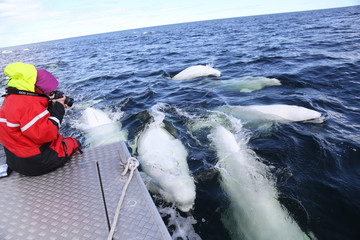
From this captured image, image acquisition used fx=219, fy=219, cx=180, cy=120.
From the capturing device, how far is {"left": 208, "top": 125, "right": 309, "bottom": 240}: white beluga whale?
3.40 metres

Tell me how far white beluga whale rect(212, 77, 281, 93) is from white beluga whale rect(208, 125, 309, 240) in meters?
4.92

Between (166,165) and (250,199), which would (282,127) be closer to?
(250,199)

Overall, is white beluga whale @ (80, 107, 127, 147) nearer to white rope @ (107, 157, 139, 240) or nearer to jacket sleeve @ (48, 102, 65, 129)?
jacket sleeve @ (48, 102, 65, 129)

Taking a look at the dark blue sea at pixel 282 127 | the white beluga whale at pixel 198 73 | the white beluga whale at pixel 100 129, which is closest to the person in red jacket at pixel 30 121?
the dark blue sea at pixel 282 127

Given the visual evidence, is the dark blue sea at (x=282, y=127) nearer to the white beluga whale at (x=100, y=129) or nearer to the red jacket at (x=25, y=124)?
the white beluga whale at (x=100, y=129)

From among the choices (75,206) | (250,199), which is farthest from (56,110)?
(250,199)

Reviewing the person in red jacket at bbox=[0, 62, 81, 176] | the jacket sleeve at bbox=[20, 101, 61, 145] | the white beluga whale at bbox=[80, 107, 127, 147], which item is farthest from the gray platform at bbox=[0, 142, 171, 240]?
the white beluga whale at bbox=[80, 107, 127, 147]

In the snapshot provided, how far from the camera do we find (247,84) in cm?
1039

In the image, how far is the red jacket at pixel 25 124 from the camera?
9.78 ft

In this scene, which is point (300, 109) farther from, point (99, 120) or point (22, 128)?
point (22, 128)

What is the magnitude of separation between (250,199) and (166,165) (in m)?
1.93

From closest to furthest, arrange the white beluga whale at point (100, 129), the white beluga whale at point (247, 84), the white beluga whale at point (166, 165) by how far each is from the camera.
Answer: the white beluga whale at point (166, 165) < the white beluga whale at point (100, 129) < the white beluga whale at point (247, 84)

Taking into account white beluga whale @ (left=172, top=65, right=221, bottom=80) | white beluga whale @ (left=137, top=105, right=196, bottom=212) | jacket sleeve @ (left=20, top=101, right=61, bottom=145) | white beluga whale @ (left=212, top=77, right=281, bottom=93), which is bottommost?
white beluga whale @ (left=137, top=105, right=196, bottom=212)

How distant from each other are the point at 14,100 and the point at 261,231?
13.3ft
